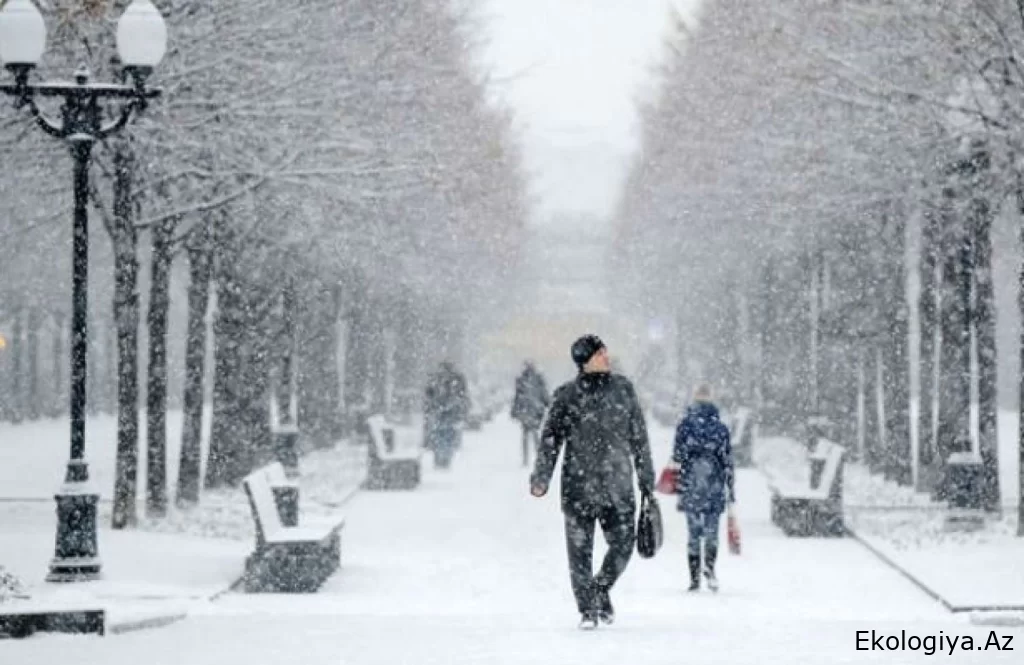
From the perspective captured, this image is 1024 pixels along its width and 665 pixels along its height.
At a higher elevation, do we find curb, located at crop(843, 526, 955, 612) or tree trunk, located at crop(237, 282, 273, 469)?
tree trunk, located at crop(237, 282, 273, 469)

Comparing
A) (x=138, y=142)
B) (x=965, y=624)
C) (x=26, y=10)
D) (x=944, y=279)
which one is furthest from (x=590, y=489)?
(x=944, y=279)

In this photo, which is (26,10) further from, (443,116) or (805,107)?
(443,116)

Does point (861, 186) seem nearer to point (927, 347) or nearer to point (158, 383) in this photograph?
point (927, 347)

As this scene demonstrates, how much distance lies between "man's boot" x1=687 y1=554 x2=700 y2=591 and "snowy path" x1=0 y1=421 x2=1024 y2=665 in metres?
0.16

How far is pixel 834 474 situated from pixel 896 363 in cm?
994

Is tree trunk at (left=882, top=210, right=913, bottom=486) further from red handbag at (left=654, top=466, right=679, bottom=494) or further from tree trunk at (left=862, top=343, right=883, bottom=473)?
red handbag at (left=654, top=466, right=679, bottom=494)

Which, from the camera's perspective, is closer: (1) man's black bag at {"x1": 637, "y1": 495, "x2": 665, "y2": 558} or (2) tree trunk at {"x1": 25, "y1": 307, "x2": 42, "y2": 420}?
(1) man's black bag at {"x1": 637, "y1": 495, "x2": 665, "y2": 558}

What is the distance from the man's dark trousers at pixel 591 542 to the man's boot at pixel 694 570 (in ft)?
13.6

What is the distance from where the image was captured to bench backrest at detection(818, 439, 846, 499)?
25.3 meters

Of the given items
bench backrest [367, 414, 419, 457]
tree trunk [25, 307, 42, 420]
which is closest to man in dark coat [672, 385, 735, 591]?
bench backrest [367, 414, 419, 457]

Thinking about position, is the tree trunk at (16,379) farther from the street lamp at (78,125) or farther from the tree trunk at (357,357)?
the street lamp at (78,125)

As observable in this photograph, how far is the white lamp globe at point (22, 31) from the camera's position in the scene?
18.2 meters

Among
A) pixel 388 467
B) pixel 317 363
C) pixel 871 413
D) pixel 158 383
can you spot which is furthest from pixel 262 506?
pixel 317 363

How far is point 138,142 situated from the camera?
958 inches
